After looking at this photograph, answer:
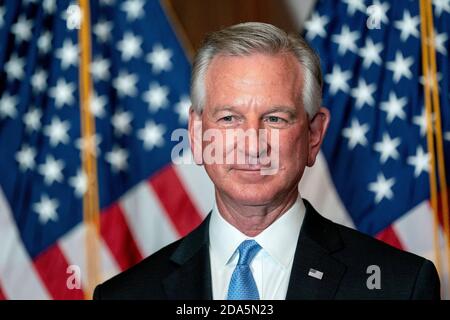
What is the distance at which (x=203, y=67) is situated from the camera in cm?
197

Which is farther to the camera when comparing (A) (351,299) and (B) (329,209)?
(B) (329,209)

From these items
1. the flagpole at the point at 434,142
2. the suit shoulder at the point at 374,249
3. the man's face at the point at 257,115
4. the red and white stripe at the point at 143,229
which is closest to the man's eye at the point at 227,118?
the man's face at the point at 257,115

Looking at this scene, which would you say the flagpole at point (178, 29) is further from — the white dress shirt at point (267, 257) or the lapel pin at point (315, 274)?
the lapel pin at point (315, 274)

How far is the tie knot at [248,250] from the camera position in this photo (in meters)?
1.92

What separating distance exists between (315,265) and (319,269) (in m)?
0.01

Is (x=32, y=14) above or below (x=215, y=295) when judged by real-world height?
above

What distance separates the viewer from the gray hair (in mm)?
1897

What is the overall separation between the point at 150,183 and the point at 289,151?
107cm

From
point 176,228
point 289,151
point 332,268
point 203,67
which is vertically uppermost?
point 203,67

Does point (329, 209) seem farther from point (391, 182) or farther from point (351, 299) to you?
point (351, 299)

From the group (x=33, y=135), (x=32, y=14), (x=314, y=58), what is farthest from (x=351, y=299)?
(x=32, y=14)

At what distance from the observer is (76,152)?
9.50 feet

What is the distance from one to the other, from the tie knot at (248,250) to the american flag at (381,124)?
39.4 inches

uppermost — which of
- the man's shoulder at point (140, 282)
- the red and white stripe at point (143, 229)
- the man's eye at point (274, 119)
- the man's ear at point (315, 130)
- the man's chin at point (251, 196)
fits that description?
the man's eye at point (274, 119)
